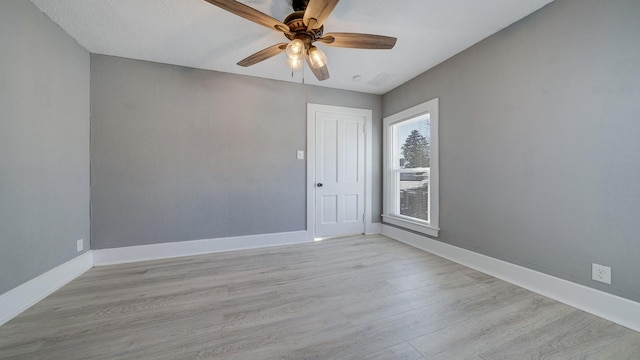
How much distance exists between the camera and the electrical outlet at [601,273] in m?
1.54

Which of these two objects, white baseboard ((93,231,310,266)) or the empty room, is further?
white baseboard ((93,231,310,266))

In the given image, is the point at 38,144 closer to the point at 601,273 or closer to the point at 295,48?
the point at 295,48

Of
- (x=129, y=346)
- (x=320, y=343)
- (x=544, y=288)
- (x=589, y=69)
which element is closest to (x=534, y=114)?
(x=589, y=69)

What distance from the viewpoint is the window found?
113 inches

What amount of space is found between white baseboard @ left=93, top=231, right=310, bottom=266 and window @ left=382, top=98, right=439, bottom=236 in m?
1.60

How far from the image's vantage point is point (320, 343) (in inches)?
52.3

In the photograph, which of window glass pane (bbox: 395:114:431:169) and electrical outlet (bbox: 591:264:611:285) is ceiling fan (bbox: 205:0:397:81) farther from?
electrical outlet (bbox: 591:264:611:285)

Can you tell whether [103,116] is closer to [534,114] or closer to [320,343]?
[320,343]

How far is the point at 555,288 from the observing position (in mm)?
1779

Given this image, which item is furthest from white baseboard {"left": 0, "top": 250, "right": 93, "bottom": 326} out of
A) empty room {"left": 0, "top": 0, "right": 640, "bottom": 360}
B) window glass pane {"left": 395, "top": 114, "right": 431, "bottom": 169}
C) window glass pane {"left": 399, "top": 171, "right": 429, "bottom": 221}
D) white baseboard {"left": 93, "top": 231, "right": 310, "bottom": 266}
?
window glass pane {"left": 395, "top": 114, "right": 431, "bottom": 169}

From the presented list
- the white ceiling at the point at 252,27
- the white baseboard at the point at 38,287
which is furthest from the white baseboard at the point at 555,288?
the white baseboard at the point at 38,287

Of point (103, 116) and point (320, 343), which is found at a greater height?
point (103, 116)

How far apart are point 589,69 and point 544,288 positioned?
1.75 meters

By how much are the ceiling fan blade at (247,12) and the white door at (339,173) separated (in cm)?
187
